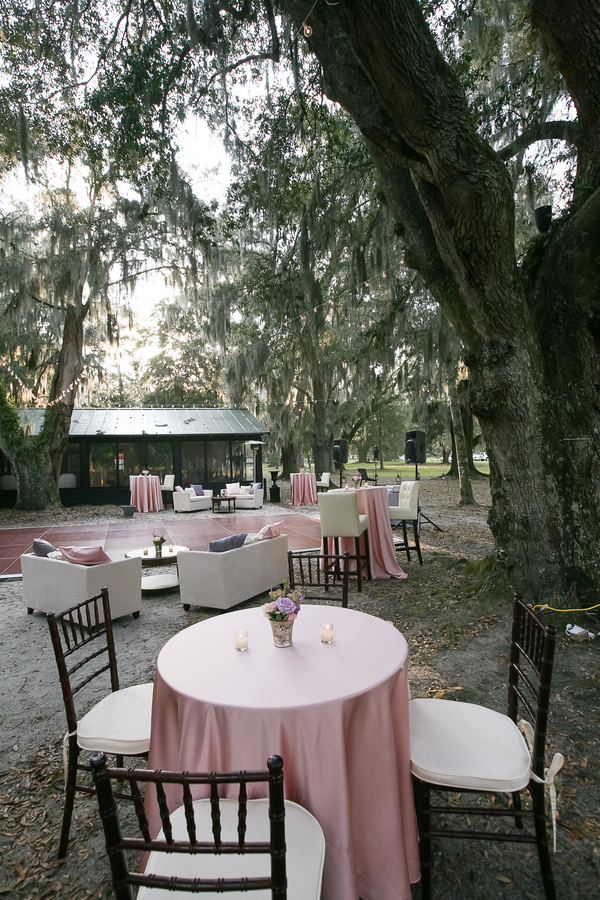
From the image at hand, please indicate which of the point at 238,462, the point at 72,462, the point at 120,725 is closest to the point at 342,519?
the point at 120,725

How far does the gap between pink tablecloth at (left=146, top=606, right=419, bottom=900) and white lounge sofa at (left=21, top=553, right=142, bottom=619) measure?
2914 millimetres

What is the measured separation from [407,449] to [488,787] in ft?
23.5

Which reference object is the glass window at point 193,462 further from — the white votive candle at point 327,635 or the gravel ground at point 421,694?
the white votive candle at point 327,635

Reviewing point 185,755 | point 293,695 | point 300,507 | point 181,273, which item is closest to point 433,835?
point 293,695

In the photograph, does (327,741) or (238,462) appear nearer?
(327,741)

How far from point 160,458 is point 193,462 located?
1040 mm

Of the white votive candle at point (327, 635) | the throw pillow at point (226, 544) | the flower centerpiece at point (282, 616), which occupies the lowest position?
the throw pillow at point (226, 544)

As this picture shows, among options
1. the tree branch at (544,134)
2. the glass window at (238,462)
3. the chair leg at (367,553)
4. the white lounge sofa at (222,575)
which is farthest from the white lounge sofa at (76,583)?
the glass window at (238,462)

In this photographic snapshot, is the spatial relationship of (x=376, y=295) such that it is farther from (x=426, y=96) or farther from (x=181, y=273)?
(x=426, y=96)

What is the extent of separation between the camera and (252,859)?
1290 mm

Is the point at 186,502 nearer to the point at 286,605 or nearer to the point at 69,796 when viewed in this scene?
the point at 69,796

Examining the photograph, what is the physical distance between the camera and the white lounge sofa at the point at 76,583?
4352 mm

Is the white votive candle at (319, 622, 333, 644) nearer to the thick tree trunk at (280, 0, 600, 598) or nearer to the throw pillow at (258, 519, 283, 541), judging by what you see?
the thick tree trunk at (280, 0, 600, 598)

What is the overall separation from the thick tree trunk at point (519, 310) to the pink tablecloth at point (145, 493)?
1044 centimetres
